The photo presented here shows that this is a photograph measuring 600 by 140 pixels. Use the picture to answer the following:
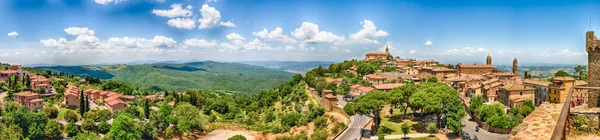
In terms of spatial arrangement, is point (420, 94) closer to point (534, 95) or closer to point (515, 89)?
point (515, 89)

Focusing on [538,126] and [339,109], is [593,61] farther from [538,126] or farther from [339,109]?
[339,109]

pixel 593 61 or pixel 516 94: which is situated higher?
pixel 593 61

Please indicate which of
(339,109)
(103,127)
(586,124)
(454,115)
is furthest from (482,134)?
(103,127)

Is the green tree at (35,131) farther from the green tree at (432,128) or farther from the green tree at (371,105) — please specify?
the green tree at (432,128)

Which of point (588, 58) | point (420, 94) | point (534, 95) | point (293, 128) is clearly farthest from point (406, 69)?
point (588, 58)

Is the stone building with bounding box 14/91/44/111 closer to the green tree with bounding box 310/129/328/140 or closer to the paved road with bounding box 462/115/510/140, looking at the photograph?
the green tree with bounding box 310/129/328/140

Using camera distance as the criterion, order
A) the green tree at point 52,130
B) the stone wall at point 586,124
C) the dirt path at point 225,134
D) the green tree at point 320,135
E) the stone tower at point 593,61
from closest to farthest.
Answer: the stone wall at point 586,124
the stone tower at point 593,61
the green tree at point 320,135
the green tree at point 52,130
the dirt path at point 225,134

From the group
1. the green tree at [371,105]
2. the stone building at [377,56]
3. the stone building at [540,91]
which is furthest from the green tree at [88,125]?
the stone building at [377,56]

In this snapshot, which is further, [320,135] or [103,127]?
[103,127]
